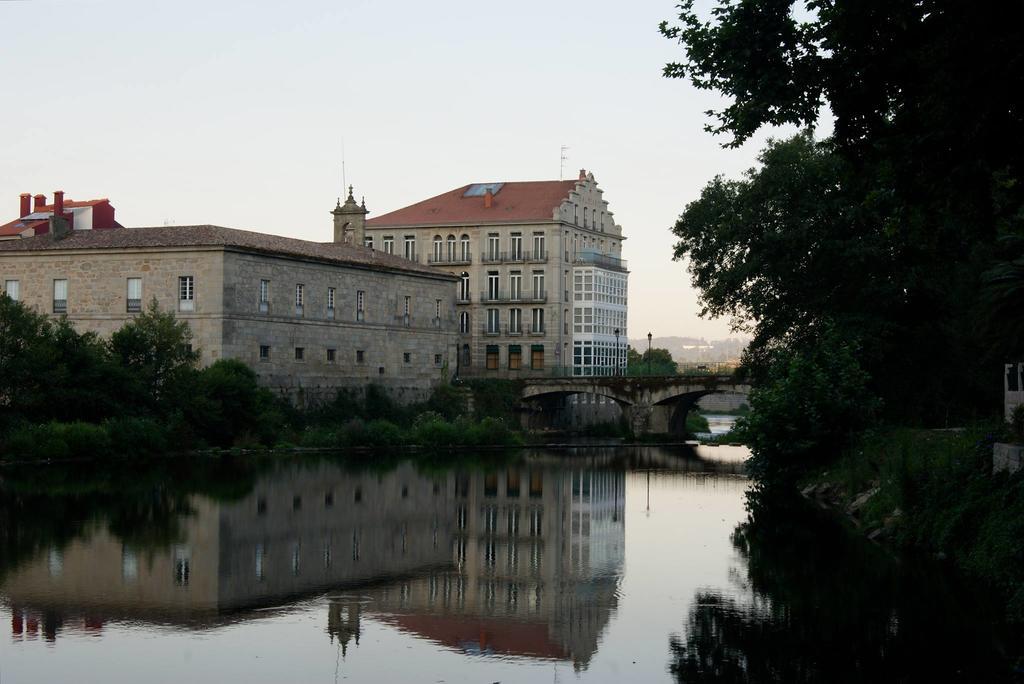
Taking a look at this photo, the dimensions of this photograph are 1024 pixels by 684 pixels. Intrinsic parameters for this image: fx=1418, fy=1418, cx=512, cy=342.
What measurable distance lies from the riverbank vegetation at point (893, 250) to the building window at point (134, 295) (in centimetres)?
2402

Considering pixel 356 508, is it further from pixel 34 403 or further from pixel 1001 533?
pixel 34 403

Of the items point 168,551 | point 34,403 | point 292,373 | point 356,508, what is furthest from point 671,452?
point 168,551

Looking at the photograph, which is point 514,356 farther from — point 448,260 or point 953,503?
point 953,503

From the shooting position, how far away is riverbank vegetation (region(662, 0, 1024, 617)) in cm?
1619

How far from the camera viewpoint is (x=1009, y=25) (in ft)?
49.6

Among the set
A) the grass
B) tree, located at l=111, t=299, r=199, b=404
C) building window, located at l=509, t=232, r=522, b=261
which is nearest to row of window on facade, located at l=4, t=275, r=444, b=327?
tree, located at l=111, t=299, r=199, b=404

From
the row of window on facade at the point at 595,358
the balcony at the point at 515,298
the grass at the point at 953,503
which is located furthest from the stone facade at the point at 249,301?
the grass at the point at 953,503

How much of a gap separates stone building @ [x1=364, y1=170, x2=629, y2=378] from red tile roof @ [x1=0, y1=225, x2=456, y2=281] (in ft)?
63.5

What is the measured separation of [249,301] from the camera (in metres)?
55.4

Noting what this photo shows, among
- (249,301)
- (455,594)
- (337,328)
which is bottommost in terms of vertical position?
(455,594)

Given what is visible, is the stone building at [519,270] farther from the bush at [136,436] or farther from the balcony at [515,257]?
the bush at [136,436]

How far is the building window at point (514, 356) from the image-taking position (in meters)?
80.8

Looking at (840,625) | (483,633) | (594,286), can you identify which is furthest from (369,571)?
(594,286)

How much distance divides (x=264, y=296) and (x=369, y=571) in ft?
122
